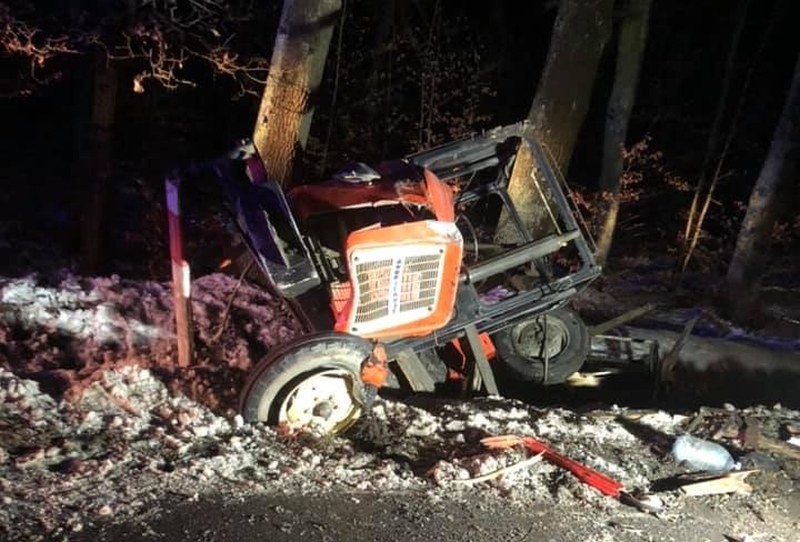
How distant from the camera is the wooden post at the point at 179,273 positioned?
17.5ft

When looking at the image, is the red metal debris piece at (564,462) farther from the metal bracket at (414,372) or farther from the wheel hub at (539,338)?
the wheel hub at (539,338)

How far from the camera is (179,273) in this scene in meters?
5.47

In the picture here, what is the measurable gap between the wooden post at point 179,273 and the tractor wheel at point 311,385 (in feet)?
3.04

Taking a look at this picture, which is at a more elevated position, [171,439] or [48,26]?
[48,26]

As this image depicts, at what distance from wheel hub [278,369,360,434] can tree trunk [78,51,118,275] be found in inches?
242

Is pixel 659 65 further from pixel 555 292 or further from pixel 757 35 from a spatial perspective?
pixel 555 292

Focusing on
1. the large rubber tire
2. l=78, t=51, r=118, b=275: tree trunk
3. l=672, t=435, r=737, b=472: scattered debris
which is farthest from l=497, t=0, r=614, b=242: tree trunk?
l=78, t=51, r=118, b=275: tree trunk

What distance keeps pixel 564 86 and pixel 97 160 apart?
A: 6.06 metres

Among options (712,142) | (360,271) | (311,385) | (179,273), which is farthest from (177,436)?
(712,142)

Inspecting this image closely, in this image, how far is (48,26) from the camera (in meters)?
9.88

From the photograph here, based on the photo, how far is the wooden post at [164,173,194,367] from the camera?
17.5 ft

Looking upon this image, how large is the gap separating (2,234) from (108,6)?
5.12 meters

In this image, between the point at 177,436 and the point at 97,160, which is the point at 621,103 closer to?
the point at 97,160

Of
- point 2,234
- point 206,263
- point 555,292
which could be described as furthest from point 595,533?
point 2,234
